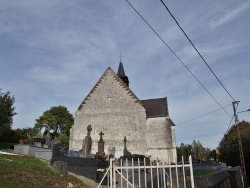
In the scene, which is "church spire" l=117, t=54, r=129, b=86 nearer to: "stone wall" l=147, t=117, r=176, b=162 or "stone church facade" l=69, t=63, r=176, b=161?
"stone church facade" l=69, t=63, r=176, b=161

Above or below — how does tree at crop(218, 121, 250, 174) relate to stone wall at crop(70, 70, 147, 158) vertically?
below

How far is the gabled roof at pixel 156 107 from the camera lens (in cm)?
2752

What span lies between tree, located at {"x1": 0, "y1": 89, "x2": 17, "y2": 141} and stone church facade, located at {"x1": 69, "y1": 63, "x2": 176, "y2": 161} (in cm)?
795

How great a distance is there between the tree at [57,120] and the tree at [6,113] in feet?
76.6

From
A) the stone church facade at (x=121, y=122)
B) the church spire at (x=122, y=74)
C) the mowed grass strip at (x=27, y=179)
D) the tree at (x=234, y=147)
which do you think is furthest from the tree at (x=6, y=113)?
the tree at (x=234, y=147)

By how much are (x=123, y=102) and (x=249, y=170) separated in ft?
60.0

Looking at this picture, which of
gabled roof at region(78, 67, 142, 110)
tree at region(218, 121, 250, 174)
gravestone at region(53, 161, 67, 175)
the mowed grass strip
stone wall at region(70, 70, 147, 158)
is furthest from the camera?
tree at region(218, 121, 250, 174)

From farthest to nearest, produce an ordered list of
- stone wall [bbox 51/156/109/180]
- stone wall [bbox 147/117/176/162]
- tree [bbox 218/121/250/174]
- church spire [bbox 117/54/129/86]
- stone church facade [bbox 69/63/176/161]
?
church spire [bbox 117/54/129/86], tree [bbox 218/121/250/174], stone church facade [bbox 69/63/176/161], stone wall [bbox 147/117/176/162], stone wall [bbox 51/156/109/180]

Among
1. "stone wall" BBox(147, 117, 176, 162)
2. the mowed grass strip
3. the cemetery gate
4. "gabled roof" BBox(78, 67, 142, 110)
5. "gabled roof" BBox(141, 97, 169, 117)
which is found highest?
"gabled roof" BBox(78, 67, 142, 110)

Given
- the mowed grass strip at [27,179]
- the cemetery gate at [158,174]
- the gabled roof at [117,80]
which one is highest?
the gabled roof at [117,80]

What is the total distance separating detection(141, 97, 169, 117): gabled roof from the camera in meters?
27.5

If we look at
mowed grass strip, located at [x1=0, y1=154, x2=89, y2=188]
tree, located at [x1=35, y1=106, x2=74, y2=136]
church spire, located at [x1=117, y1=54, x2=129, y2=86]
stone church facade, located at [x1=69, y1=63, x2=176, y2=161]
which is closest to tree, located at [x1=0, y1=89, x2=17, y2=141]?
stone church facade, located at [x1=69, y1=63, x2=176, y2=161]

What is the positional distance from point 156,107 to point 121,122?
532cm

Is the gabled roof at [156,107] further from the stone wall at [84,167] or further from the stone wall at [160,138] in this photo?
the stone wall at [84,167]
